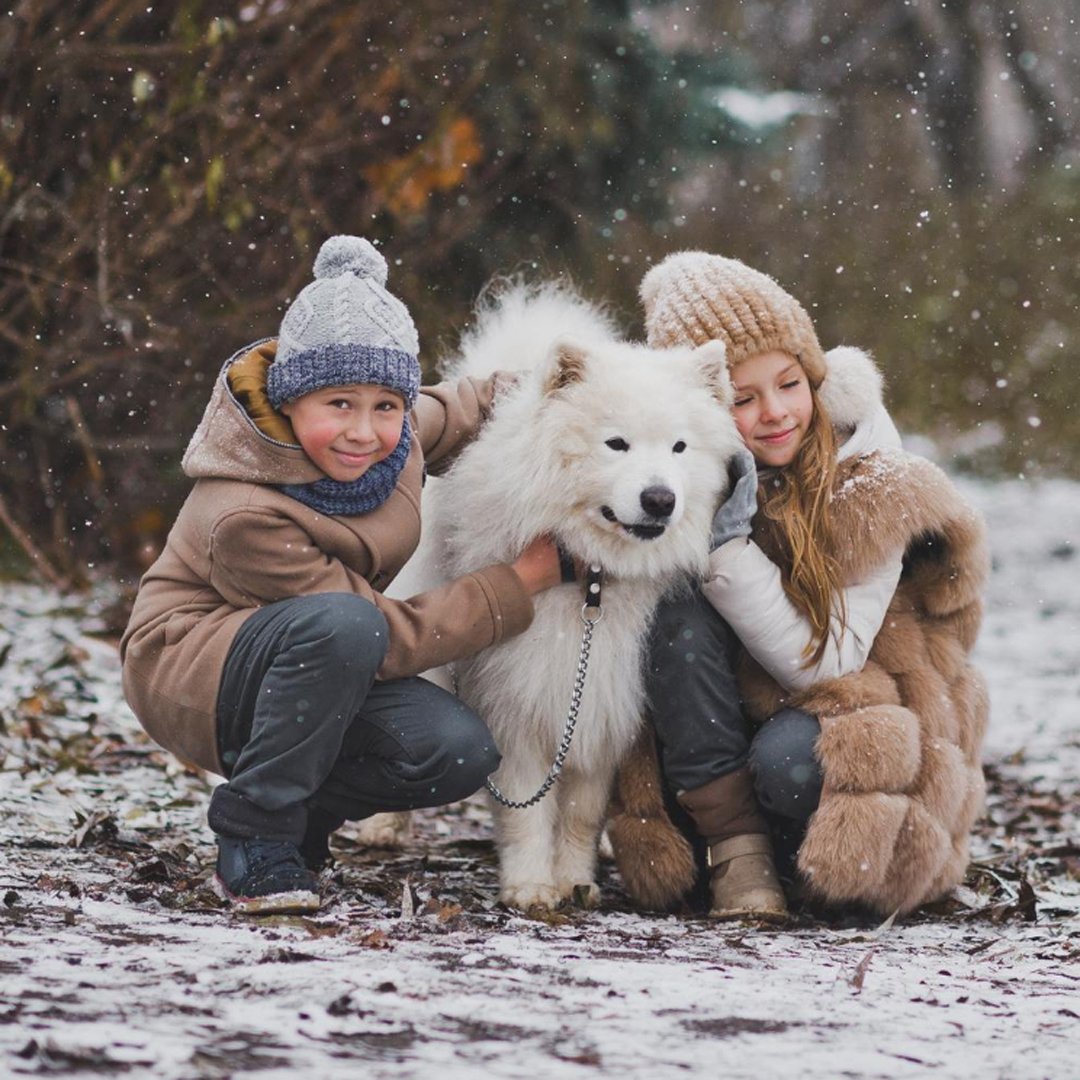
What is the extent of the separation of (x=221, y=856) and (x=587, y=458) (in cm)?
118

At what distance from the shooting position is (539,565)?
3248 millimetres

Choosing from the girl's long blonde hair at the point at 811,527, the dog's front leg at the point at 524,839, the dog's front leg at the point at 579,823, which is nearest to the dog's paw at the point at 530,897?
the dog's front leg at the point at 524,839

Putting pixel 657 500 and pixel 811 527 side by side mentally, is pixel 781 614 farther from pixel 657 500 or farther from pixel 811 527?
pixel 657 500

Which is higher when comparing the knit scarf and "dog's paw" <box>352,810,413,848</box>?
the knit scarf

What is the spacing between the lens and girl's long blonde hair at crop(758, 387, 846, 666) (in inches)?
126

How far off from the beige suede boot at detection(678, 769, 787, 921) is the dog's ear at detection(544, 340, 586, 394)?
3.26ft

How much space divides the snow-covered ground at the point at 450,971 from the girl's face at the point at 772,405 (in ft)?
3.66

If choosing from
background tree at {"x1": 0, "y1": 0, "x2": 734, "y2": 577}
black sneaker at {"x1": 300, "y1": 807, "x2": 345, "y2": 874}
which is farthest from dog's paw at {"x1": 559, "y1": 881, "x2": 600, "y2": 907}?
background tree at {"x1": 0, "y1": 0, "x2": 734, "y2": 577}

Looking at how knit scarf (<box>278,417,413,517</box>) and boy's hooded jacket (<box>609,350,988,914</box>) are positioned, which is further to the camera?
boy's hooded jacket (<box>609,350,988,914</box>)

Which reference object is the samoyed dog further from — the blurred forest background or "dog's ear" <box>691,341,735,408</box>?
the blurred forest background

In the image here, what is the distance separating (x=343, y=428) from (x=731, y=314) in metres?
1.00

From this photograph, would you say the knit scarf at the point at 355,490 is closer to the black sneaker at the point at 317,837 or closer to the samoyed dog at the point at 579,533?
the samoyed dog at the point at 579,533

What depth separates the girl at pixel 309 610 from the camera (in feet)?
9.44

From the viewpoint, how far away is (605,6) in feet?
27.0
